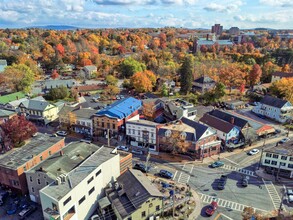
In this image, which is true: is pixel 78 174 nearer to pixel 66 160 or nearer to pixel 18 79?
pixel 66 160

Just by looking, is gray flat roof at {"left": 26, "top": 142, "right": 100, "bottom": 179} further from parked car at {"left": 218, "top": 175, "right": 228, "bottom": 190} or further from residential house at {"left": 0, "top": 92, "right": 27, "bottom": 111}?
residential house at {"left": 0, "top": 92, "right": 27, "bottom": 111}

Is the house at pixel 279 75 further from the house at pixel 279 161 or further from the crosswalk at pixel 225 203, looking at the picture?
the crosswalk at pixel 225 203

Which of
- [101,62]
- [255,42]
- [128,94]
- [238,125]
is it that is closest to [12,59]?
[101,62]

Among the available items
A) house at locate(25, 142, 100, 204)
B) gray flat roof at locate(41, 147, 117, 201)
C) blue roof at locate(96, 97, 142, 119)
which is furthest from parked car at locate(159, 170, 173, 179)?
blue roof at locate(96, 97, 142, 119)

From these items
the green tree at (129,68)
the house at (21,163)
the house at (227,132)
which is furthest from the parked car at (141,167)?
the green tree at (129,68)

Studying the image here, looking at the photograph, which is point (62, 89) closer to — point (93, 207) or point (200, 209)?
point (93, 207)

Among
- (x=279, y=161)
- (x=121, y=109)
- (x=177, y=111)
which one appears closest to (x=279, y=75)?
(x=177, y=111)
